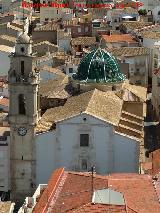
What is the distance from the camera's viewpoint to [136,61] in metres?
66.9

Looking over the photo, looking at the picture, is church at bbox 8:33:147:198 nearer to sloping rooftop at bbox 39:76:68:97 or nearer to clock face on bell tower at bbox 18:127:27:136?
clock face on bell tower at bbox 18:127:27:136

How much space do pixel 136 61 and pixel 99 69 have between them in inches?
733

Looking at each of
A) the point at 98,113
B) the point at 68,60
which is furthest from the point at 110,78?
the point at 68,60

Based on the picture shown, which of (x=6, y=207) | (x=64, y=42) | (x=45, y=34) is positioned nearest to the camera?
(x=6, y=207)

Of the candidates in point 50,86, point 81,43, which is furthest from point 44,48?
point 50,86

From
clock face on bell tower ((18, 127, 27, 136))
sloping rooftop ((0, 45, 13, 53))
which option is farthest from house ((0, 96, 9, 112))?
sloping rooftop ((0, 45, 13, 53))

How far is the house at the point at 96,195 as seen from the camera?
27.4 metres

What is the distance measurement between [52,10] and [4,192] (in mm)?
54894

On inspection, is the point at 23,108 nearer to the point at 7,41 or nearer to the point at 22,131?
the point at 22,131

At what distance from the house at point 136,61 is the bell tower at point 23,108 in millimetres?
25726

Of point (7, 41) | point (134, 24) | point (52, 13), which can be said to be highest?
point (52, 13)

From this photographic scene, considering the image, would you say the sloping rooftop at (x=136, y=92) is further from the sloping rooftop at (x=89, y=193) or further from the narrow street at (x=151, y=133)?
the sloping rooftop at (x=89, y=193)

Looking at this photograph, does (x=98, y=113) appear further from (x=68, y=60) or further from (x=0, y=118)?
(x=68, y=60)

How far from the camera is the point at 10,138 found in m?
41.8
